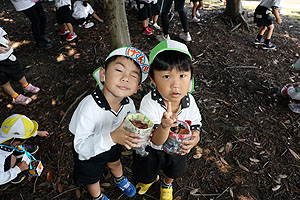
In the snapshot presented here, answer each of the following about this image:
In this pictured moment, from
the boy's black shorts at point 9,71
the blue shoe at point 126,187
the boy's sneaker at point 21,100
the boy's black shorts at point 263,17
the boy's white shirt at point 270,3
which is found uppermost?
the boy's white shirt at point 270,3

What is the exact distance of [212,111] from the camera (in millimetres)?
3836

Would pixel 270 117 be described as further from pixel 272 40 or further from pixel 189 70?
pixel 272 40

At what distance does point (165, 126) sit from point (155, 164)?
0.87 meters

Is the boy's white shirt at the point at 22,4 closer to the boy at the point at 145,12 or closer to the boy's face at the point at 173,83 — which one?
the boy at the point at 145,12

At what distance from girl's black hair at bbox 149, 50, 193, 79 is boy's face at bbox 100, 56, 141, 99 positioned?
0.69ft

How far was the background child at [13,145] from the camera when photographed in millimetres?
2465

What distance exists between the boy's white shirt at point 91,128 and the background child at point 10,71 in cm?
253

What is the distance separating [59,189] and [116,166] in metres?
0.94

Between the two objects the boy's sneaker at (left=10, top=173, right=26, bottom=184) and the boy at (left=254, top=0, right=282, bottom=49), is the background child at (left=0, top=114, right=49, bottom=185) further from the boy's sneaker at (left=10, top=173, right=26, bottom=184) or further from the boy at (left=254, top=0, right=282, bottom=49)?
the boy at (left=254, top=0, right=282, bottom=49)

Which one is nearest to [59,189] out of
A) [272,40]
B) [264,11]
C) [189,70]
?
[189,70]

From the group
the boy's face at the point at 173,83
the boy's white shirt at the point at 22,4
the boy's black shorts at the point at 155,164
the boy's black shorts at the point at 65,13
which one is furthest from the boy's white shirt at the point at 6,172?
the boy's black shorts at the point at 65,13

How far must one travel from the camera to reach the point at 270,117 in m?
3.78

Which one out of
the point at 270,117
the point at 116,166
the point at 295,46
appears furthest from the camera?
the point at 295,46

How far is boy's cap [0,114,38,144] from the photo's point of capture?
272cm
